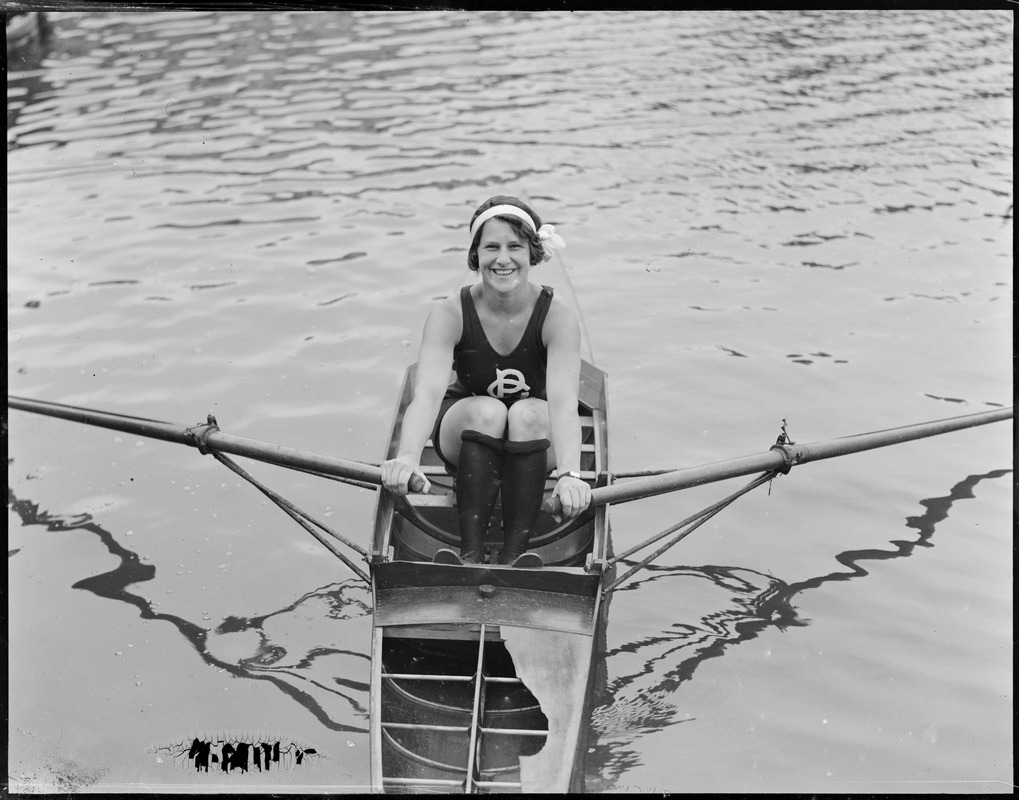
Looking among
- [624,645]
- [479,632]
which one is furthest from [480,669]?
[624,645]

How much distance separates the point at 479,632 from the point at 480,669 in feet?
0.89

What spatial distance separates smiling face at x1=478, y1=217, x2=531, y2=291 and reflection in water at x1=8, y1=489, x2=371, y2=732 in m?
1.96

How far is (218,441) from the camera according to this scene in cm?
535

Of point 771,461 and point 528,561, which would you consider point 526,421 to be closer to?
point 528,561

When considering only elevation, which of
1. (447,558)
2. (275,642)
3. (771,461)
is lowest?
(275,642)

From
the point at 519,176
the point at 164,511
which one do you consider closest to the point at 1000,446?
the point at 164,511

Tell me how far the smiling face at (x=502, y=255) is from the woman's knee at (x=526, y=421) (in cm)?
56

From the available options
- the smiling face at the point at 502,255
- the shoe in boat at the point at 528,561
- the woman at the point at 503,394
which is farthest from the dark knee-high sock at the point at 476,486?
the smiling face at the point at 502,255

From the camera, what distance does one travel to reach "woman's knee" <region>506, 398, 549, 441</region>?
4.93m

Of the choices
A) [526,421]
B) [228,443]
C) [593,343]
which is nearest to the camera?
[526,421]

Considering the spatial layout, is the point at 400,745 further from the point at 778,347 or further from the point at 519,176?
the point at 519,176

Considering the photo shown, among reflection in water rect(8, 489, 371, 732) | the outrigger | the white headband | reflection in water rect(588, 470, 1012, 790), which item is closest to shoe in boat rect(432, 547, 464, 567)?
the outrigger

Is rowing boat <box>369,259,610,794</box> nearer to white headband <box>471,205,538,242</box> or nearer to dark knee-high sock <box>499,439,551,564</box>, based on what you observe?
dark knee-high sock <box>499,439,551,564</box>

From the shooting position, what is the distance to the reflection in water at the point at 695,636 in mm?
4906
